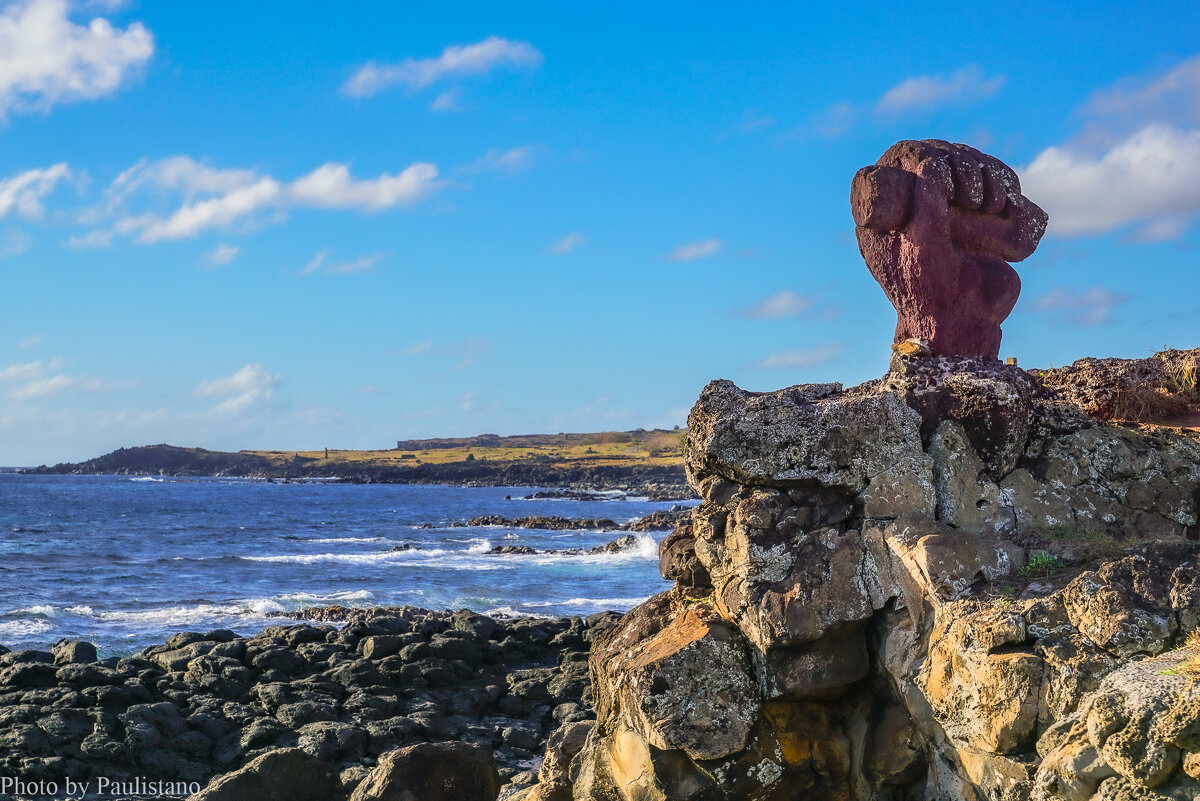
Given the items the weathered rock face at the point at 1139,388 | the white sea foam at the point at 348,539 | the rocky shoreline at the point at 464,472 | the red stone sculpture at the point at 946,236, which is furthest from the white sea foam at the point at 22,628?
the rocky shoreline at the point at 464,472

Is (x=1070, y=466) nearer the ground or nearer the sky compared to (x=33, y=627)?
nearer the sky

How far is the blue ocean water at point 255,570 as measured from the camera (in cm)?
2828

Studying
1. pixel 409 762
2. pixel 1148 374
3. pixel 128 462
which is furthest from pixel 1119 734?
pixel 128 462

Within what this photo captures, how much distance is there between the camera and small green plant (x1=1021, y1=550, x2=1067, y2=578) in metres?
7.21

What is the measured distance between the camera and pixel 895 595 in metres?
7.54

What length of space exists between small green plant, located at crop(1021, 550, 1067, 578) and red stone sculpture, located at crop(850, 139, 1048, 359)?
9.29 ft

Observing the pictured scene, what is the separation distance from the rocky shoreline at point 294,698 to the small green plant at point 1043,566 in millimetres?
7809

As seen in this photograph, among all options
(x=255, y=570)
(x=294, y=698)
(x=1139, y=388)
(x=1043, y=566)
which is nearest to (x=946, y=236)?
(x=1139, y=388)

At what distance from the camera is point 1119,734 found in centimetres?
548

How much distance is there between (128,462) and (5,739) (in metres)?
202

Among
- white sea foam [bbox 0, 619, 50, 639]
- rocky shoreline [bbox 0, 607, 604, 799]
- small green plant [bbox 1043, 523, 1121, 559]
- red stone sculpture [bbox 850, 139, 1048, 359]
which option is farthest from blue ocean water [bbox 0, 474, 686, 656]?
small green plant [bbox 1043, 523, 1121, 559]

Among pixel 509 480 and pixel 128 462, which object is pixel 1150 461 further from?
pixel 128 462

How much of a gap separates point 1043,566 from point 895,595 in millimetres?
980

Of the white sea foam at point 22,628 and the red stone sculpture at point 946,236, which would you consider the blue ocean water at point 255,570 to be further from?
the red stone sculpture at point 946,236
